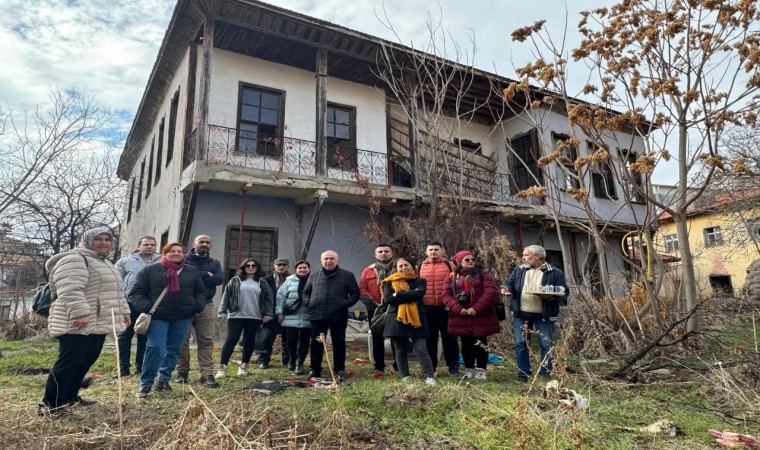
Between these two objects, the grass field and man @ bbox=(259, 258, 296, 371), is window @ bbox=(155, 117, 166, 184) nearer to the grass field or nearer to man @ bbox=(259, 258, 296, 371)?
man @ bbox=(259, 258, 296, 371)

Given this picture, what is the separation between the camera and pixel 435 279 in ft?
17.0

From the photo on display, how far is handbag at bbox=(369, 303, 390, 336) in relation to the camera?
16.4 feet

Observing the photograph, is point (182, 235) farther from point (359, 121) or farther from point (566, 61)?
point (566, 61)

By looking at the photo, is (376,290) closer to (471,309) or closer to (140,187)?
(471,309)

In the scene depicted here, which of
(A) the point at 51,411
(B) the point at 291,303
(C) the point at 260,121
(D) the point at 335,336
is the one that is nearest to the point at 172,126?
(C) the point at 260,121

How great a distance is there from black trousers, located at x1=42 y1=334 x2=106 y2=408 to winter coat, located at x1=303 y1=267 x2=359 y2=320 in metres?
2.10

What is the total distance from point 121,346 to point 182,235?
3555 millimetres

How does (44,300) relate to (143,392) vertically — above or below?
above

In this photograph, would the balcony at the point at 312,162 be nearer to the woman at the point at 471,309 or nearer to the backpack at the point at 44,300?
the woman at the point at 471,309

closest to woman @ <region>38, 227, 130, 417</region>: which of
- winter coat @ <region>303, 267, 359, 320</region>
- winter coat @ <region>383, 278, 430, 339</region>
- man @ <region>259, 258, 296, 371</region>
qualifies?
winter coat @ <region>303, 267, 359, 320</region>

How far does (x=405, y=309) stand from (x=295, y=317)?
156 centimetres

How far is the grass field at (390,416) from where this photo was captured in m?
2.57

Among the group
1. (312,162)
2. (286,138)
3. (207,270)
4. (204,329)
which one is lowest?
(204,329)

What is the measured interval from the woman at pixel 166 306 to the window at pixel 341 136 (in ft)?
19.1
